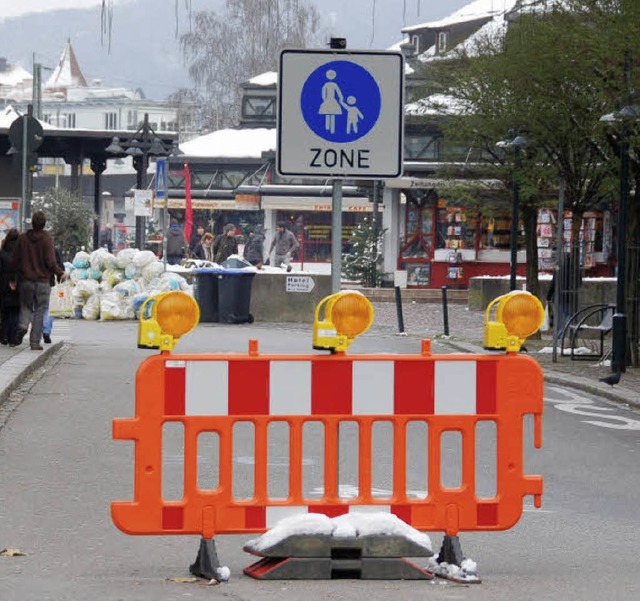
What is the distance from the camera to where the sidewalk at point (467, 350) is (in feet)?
60.8

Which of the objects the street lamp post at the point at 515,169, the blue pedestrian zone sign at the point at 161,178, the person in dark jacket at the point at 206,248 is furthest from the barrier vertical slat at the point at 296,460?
the person in dark jacket at the point at 206,248

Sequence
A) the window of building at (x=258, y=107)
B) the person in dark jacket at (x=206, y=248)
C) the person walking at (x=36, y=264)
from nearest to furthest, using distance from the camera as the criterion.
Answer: the person walking at (x=36, y=264) → the person in dark jacket at (x=206, y=248) → the window of building at (x=258, y=107)

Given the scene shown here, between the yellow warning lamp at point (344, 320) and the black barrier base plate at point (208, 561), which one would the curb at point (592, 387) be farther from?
the black barrier base plate at point (208, 561)

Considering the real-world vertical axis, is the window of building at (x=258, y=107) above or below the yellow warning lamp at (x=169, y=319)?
above

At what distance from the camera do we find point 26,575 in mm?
7672

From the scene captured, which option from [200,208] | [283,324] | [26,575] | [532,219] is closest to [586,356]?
[532,219]

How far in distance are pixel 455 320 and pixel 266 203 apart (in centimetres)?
2878

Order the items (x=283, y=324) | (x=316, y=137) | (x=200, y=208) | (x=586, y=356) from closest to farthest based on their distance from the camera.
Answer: (x=316, y=137) < (x=586, y=356) < (x=283, y=324) < (x=200, y=208)

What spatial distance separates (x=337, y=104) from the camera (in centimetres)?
902

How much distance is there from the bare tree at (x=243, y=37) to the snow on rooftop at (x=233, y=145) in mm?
27941

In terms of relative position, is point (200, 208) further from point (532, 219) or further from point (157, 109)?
point (157, 109)

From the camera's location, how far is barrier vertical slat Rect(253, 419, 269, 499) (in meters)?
7.64

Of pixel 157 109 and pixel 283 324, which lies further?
pixel 157 109

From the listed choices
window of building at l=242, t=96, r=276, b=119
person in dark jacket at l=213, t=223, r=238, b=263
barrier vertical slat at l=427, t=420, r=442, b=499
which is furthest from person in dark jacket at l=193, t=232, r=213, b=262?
barrier vertical slat at l=427, t=420, r=442, b=499
